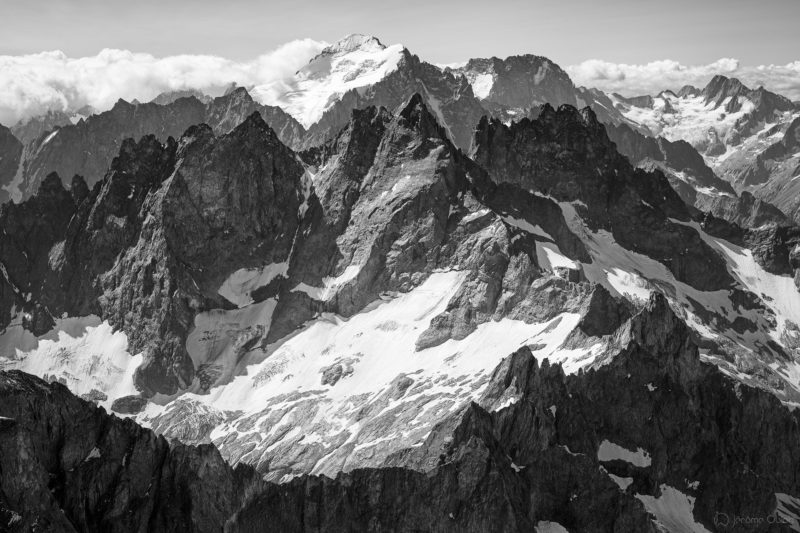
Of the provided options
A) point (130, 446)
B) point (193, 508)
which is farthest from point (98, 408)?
point (193, 508)

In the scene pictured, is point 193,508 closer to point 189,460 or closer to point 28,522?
point 189,460

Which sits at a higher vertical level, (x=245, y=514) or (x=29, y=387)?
(x=29, y=387)

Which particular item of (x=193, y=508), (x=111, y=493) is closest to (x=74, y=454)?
(x=111, y=493)

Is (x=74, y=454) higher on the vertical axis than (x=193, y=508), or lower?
higher

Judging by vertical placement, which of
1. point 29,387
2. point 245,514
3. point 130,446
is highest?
point 29,387

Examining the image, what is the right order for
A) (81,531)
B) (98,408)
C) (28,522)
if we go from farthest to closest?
(98,408), (81,531), (28,522)

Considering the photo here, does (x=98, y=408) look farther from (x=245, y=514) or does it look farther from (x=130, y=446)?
(x=245, y=514)

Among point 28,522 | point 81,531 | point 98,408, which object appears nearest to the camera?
point 28,522

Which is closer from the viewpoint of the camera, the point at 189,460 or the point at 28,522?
the point at 28,522

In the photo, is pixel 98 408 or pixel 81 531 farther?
pixel 98 408
